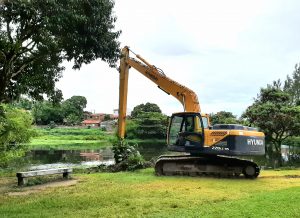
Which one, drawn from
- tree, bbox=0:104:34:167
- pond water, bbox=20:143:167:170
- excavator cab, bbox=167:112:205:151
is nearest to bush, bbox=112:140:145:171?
excavator cab, bbox=167:112:205:151

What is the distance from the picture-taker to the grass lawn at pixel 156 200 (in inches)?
354

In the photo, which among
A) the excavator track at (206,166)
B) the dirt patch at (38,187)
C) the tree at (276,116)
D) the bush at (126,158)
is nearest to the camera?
the dirt patch at (38,187)

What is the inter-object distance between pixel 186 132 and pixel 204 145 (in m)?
0.96

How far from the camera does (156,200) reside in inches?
415

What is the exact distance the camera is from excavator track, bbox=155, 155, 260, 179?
1647cm

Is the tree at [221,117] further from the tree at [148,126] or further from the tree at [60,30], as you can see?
the tree at [60,30]

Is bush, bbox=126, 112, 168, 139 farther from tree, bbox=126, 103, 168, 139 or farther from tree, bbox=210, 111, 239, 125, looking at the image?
tree, bbox=210, 111, 239, 125

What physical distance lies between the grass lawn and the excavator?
1595 mm

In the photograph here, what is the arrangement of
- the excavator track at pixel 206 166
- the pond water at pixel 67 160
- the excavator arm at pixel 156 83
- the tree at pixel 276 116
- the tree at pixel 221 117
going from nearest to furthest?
the excavator track at pixel 206 166, the excavator arm at pixel 156 83, the pond water at pixel 67 160, the tree at pixel 276 116, the tree at pixel 221 117

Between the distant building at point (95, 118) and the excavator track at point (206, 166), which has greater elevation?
the distant building at point (95, 118)

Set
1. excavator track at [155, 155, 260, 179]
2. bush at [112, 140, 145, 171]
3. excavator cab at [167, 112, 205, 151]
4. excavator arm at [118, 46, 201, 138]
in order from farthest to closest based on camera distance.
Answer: bush at [112, 140, 145, 171] < excavator arm at [118, 46, 201, 138] < excavator track at [155, 155, 260, 179] < excavator cab at [167, 112, 205, 151]

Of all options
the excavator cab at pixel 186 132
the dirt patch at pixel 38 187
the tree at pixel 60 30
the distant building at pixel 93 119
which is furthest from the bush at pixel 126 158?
the distant building at pixel 93 119

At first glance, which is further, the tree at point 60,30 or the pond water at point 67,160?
the pond water at point 67,160

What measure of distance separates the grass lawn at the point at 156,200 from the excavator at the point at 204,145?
1595 mm
